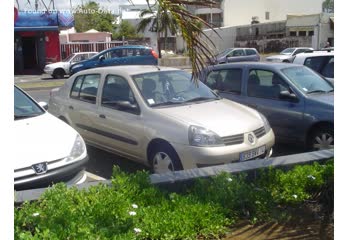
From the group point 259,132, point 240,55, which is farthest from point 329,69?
point 240,55

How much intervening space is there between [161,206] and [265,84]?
14.5 ft

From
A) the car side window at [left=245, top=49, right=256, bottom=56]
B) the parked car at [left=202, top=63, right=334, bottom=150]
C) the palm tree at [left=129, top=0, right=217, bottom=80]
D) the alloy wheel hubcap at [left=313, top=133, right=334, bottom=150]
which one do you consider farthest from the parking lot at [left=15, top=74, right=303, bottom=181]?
the car side window at [left=245, top=49, right=256, bottom=56]

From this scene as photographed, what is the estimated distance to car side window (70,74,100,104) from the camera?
724 cm

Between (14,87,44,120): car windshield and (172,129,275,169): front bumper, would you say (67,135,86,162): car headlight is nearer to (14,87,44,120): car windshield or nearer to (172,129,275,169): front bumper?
(14,87,44,120): car windshield

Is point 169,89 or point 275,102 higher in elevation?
point 169,89

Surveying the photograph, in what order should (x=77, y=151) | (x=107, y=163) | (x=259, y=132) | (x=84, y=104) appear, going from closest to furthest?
1. (x=77, y=151)
2. (x=259, y=132)
3. (x=107, y=163)
4. (x=84, y=104)

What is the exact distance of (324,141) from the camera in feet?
22.9

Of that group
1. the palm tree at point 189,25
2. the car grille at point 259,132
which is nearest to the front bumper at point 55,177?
the palm tree at point 189,25

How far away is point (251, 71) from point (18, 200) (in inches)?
200

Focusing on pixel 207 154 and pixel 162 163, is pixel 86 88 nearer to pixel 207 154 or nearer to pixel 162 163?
pixel 162 163

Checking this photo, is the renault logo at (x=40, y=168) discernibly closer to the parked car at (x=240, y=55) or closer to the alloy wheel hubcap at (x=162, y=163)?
the alloy wheel hubcap at (x=162, y=163)

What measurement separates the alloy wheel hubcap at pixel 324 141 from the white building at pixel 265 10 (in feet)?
207

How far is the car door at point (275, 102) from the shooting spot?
7.29 meters

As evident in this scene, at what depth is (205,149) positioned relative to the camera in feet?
18.0
